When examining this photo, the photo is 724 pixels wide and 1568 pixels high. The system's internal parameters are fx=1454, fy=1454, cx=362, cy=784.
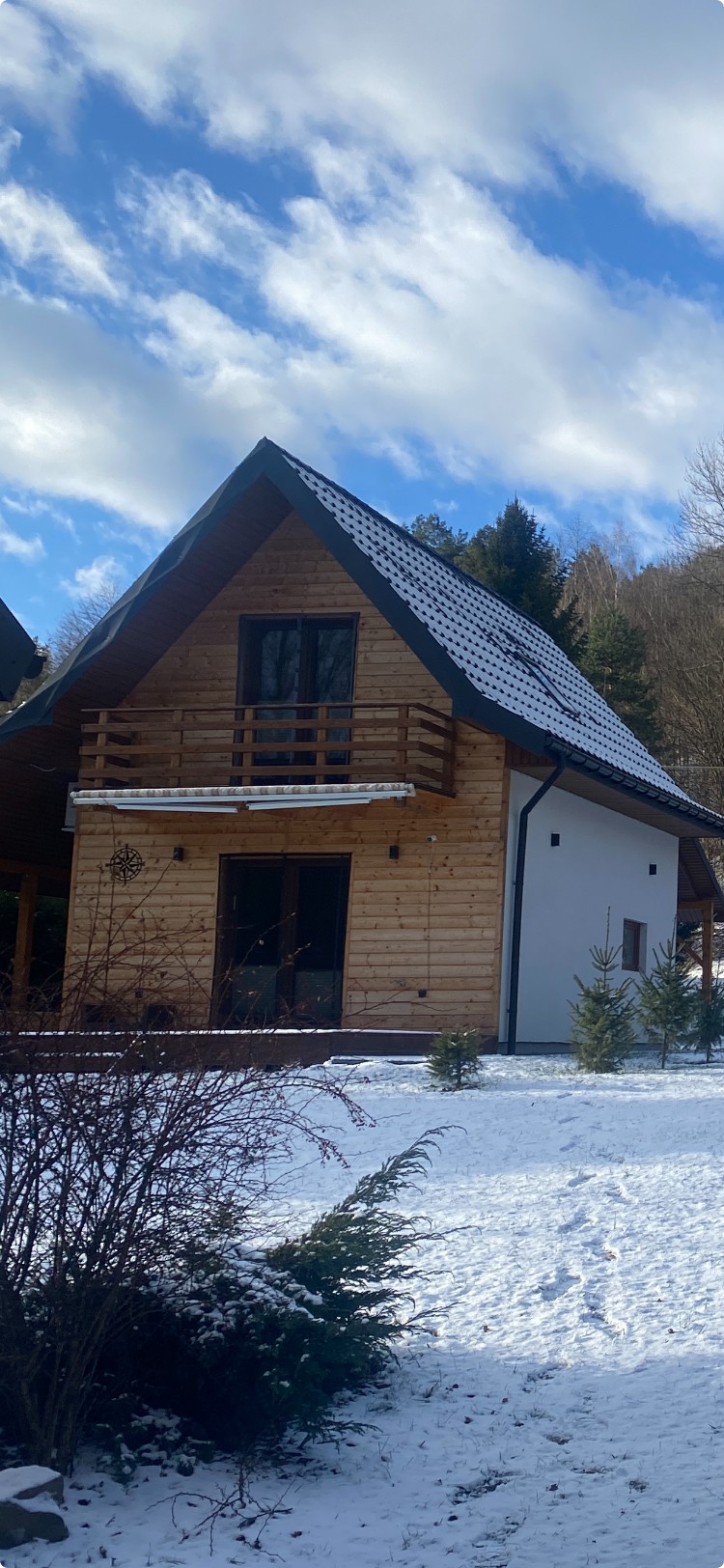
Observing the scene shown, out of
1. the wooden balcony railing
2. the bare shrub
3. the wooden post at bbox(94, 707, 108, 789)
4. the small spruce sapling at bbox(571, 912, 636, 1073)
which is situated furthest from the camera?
the wooden post at bbox(94, 707, 108, 789)

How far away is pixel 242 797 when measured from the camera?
1648cm

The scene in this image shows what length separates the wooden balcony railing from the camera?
639 inches

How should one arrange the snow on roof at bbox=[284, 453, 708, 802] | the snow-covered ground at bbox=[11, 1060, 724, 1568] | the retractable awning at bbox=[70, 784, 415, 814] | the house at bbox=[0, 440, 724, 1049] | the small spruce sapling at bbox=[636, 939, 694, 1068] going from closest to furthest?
the snow-covered ground at bbox=[11, 1060, 724, 1568], the small spruce sapling at bbox=[636, 939, 694, 1068], the retractable awning at bbox=[70, 784, 415, 814], the house at bbox=[0, 440, 724, 1049], the snow on roof at bbox=[284, 453, 708, 802]

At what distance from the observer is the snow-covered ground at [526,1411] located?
4898 millimetres

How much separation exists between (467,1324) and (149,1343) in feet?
5.92

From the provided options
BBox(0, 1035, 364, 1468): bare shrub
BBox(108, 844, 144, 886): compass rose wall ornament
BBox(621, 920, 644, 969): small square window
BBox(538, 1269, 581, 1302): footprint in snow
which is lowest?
BBox(538, 1269, 581, 1302): footprint in snow


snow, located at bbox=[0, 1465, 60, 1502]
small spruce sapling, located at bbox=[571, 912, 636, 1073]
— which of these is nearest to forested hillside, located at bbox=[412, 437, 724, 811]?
small spruce sapling, located at bbox=[571, 912, 636, 1073]

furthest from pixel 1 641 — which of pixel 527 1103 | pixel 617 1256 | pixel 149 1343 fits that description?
pixel 527 1103

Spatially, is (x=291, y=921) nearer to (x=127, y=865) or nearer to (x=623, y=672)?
(x=127, y=865)

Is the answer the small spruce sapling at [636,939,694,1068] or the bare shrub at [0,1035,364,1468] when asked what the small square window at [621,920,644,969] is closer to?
the small spruce sapling at [636,939,694,1068]

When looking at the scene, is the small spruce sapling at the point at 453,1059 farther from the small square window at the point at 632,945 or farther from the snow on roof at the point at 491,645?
the small square window at the point at 632,945

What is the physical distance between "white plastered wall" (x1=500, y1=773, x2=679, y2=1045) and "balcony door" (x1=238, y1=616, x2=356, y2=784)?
253 centimetres

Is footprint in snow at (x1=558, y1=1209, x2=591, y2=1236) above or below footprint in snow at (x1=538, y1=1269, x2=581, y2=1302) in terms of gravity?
above

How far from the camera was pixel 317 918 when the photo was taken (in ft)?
57.9
